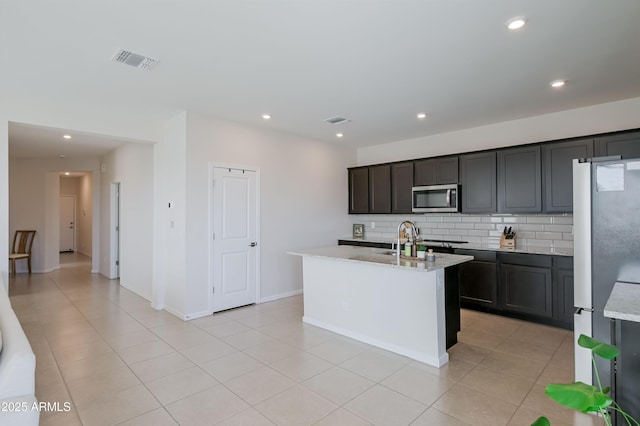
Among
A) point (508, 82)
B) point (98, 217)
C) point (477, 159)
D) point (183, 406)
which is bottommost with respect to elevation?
point (183, 406)

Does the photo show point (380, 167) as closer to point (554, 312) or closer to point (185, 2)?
point (554, 312)

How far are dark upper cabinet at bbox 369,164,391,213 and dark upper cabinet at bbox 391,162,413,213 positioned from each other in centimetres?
8

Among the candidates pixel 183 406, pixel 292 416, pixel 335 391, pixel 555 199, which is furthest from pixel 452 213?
pixel 183 406

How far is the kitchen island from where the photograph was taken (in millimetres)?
3125

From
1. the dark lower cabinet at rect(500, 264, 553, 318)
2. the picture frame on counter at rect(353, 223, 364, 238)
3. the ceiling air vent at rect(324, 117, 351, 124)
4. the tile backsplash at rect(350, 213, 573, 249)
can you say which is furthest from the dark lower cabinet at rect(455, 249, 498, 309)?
the ceiling air vent at rect(324, 117, 351, 124)

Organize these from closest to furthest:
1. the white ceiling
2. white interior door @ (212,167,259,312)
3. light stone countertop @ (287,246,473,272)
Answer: the white ceiling < light stone countertop @ (287,246,473,272) < white interior door @ (212,167,259,312)

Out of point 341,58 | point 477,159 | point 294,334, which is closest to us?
point 341,58

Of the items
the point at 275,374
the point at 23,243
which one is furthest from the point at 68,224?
the point at 275,374

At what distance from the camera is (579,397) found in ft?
3.41

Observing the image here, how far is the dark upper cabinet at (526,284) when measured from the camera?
407 centimetres

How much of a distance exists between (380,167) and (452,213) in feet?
4.99

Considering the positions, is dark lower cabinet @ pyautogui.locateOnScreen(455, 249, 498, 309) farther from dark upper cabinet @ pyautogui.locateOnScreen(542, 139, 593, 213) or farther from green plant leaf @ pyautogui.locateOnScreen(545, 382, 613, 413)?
green plant leaf @ pyautogui.locateOnScreen(545, 382, 613, 413)

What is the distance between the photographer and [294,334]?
388cm

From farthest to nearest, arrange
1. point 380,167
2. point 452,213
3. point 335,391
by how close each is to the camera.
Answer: point 380,167 → point 452,213 → point 335,391
